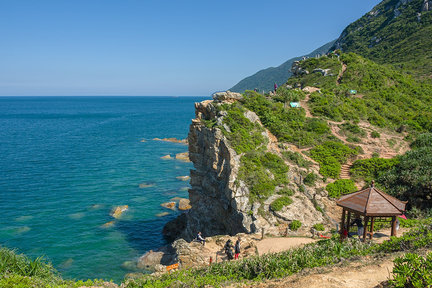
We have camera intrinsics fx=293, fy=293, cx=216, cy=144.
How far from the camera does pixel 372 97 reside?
45375 mm

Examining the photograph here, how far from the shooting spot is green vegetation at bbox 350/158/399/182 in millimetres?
27805

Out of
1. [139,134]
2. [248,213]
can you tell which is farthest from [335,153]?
[139,134]

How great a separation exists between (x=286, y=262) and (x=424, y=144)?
28249mm

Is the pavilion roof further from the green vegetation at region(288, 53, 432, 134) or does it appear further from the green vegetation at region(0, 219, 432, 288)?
the green vegetation at region(288, 53, 432, 134)

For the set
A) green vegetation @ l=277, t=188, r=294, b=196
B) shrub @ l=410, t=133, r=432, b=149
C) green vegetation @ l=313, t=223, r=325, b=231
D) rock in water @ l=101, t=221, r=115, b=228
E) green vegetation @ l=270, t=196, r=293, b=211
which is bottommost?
rock in water @ l=101, t=221, r=115, b=228

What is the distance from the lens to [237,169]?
25016mm

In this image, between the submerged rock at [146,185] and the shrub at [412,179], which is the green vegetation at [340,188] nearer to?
the shrub at [412,179]

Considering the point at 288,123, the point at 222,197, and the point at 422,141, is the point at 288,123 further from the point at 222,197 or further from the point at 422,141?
the point at 422,141

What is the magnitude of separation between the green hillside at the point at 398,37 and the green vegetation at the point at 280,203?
163ft

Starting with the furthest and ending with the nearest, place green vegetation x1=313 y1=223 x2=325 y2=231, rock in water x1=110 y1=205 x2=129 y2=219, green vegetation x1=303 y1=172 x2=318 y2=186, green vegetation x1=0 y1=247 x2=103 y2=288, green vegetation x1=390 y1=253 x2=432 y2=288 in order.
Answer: rock in water x1=110 y1=205 x2=129 y2=219 < green vegetation x1=303 y1=172 x2=318 y2=186 < green vegetation x1=313 y1=223 x2=325 y2=231 < green vegetation x1=0 y1=247 x2=103 y2=288 < green vegetation x1=390 y1=253 x2=432 y2=288

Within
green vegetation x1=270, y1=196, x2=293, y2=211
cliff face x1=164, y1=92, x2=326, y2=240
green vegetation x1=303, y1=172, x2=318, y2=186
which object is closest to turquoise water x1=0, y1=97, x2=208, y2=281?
cliff face x1=164, y1=92, x2=326, y2=240

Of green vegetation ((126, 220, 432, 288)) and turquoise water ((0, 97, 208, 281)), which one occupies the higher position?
green vegetation ((126, 220, 432, 288))

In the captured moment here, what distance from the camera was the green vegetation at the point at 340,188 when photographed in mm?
25656

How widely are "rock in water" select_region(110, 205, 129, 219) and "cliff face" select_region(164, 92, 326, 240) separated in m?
7.03
